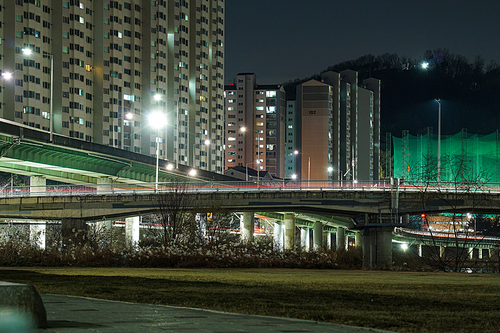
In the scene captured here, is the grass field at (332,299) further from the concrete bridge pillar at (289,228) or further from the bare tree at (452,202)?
the concrete bridge pillar at (289,228)

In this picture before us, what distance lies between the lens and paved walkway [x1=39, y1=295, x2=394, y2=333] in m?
7.70

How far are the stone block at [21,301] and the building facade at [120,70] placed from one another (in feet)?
301

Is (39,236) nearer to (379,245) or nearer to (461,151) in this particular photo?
(379,245)

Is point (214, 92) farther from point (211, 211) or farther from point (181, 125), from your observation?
point (211, 211)

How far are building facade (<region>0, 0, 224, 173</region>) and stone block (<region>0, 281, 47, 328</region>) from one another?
91.8 m

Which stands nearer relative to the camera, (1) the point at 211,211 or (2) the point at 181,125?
(1) the point at 211,211

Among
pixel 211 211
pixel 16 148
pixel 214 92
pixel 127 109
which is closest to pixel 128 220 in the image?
pixel 16 148

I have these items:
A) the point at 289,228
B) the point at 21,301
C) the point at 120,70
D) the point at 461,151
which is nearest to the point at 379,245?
the point at 289,228

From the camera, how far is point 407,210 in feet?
199

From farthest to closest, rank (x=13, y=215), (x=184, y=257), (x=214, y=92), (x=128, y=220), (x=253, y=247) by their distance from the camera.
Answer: (x=214, y=92) → (x=128, y=220) → (x=13, y=215) → (x=253, y=247) → (x=184, y=257)

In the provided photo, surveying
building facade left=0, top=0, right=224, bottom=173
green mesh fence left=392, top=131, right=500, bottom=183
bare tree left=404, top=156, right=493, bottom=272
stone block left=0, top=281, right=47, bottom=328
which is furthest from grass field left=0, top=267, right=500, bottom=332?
green mesh fence left=392, top=131, right=500, bottom=183

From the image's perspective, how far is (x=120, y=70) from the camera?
449 ft

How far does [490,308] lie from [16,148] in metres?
60.1

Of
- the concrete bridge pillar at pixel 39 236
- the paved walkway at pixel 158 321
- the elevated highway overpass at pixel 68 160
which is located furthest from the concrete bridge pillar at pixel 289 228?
the paved walkway at pixel 158 321
